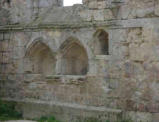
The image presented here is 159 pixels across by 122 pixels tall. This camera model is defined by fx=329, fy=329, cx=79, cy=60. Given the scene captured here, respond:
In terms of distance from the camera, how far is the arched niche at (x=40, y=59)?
9.89m

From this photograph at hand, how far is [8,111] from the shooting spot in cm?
1002

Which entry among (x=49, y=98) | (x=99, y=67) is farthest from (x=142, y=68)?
(x=49, y=98)

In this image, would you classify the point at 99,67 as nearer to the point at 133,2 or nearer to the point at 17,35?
the point at 133,2

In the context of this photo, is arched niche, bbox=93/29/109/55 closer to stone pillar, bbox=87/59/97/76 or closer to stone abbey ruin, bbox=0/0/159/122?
stone abbey ruin, bbox=0/0/159/122

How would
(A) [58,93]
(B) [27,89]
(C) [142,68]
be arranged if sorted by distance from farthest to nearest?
(B) [27,89]
(A) [58,93]
(C) [142,68]

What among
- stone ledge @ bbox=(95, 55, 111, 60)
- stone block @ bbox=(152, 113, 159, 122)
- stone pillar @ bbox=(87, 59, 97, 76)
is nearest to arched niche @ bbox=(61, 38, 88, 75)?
stone pillar @ bbox=(87, 59, 97, 76)

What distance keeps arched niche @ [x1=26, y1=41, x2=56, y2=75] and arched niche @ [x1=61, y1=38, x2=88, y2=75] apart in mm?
449

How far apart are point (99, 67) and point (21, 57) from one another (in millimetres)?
2733

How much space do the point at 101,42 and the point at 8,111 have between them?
359 centimetres

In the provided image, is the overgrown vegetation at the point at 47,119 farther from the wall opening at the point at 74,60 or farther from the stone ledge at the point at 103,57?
the stone ledge at the point at 103,57

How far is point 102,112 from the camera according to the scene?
843 cm

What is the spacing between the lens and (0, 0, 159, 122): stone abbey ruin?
7.96 meters

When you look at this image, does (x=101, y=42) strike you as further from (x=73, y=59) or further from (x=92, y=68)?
(x=73, y=59)

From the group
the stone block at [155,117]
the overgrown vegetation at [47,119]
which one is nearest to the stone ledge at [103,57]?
the stone block at [155,117]
